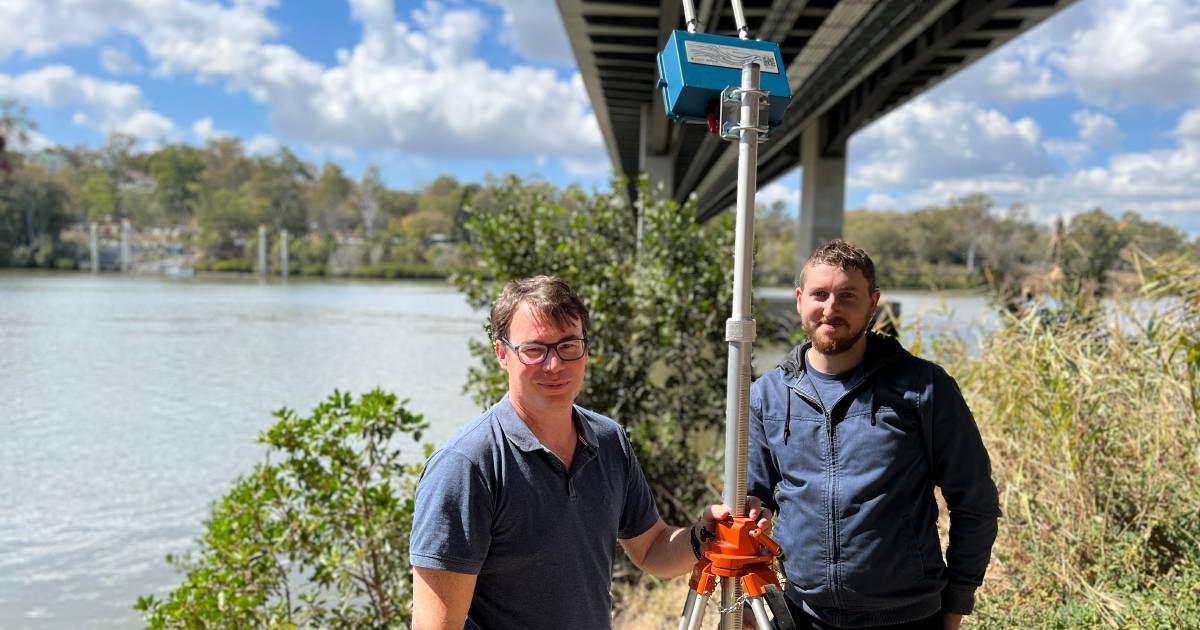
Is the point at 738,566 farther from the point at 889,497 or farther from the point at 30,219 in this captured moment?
the point at 30,219

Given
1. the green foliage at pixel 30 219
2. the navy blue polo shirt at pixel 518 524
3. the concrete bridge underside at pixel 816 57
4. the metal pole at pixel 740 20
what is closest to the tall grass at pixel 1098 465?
the navy blue polo shirt at pixel 518 524

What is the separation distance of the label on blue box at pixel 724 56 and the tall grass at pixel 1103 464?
2.47 metres

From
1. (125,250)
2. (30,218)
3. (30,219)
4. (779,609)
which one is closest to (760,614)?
(779,609)

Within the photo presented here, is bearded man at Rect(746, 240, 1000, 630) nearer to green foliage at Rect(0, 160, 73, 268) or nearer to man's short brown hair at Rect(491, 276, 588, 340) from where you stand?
man's short brown hair at Rect(491, 276, 588, 340)

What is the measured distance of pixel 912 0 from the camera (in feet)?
40.1

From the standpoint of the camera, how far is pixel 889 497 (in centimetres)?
222

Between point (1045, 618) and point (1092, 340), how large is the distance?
2.10 meters

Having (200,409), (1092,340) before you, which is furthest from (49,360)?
(1092,340)

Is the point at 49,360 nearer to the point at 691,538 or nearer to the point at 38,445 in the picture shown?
the point at 38,445

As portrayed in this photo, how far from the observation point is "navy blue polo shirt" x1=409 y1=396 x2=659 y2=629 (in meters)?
1.76

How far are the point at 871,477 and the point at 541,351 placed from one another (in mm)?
953

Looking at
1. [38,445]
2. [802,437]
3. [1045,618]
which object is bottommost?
[38,445]

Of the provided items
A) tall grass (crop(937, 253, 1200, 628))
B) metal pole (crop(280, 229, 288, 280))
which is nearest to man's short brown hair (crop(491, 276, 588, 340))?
tall grass (crop(937, 253, 1200, 628))

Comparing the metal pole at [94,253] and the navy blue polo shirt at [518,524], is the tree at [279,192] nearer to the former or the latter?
the metal pole at [94,253]
